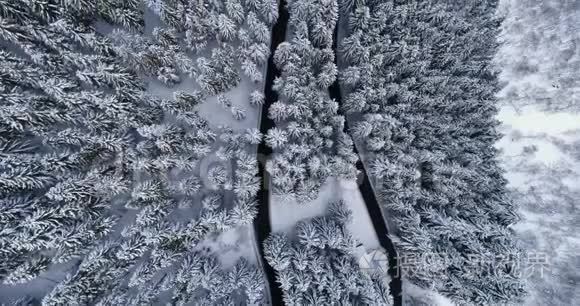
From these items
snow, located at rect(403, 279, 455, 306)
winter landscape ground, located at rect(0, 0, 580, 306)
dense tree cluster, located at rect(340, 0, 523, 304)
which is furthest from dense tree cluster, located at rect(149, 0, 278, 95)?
snow, located at rect(403, 279, 455, 306)

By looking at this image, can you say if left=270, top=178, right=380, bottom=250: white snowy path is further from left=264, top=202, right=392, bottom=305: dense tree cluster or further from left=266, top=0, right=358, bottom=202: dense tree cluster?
left=266, top=0, right=358, bottom=202: dense tree cluster

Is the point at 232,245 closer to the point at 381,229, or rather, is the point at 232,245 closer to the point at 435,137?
the point at 381,229

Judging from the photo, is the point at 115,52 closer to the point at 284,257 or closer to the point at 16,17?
the point at 16,17

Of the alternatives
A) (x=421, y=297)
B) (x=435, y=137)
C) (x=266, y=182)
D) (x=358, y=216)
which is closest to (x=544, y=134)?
(x=435, y=137)

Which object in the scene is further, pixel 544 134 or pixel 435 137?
pixel 544 134

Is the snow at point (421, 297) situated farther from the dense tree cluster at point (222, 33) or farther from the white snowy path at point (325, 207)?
the dense tree cluster at point (222, 33)

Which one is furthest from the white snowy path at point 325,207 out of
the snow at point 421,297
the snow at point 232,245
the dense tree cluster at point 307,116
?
the snow at point 421,297
